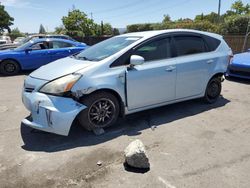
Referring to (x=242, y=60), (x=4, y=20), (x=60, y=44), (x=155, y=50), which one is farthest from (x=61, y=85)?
(x=4, y=20)

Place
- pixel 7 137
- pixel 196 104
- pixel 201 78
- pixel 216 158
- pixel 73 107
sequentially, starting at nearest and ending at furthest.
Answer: pixel 216 158, pixel 73 107, pixel 7 137, pixel 201 78, pixel 196 104

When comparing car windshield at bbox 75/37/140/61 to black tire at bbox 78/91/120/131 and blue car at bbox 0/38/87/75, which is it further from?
blue car at bbox 0/38/87/75

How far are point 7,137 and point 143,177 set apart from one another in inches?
95.1

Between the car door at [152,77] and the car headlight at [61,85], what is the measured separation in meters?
0.91

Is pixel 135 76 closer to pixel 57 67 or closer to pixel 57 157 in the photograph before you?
pixel 57 67

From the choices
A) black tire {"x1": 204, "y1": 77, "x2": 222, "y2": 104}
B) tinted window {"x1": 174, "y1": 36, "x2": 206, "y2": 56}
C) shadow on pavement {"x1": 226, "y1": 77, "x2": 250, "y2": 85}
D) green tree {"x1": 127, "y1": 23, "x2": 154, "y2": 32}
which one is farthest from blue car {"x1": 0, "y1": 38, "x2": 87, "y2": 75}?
green tree {"x1": 127, "y1": 23, "x2": 154, "y2": 32}

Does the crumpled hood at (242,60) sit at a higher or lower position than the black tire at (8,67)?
higher

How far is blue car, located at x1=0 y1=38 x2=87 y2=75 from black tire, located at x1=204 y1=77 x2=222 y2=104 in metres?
6.66

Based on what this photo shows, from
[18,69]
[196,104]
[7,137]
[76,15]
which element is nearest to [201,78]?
[196,104]

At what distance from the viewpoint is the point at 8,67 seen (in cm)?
995

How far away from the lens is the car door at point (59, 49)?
10.3 metres

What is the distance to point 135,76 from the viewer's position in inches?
170

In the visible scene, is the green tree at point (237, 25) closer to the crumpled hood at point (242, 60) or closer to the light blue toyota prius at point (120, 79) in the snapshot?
the crumpled hood at point (242, 60)

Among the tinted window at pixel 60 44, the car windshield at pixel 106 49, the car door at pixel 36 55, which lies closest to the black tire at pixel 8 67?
the car door at pixel 36 55
